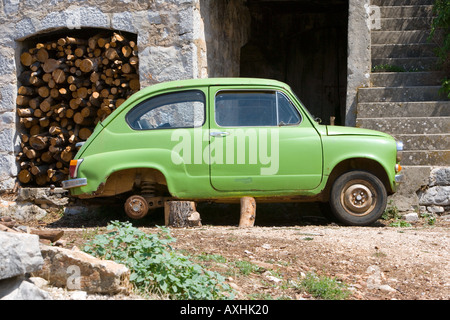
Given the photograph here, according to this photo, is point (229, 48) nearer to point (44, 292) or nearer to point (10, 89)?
point (10, 89)

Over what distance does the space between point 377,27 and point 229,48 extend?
2222mm


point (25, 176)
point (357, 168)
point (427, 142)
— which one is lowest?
point (25, 176)

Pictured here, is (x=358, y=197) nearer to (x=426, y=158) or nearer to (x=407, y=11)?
(x=426, y=158)

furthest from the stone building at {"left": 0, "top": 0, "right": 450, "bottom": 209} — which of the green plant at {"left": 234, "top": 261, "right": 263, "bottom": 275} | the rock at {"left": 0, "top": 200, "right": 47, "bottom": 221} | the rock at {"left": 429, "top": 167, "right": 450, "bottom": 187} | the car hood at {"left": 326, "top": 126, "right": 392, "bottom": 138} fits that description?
the green plant at {"left": 234, "top": 261, "right": 263, "bottom": 275}

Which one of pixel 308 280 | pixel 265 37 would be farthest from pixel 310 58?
pixel 308 280

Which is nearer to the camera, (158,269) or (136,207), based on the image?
(158,269)

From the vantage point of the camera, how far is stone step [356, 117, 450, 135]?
8977 millimetres

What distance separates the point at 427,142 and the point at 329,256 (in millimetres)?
3434

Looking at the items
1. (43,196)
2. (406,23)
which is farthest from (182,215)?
(406,23)

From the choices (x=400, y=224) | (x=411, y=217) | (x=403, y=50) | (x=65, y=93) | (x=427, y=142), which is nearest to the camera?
(x=400, y=224)

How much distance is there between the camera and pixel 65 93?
369 inches

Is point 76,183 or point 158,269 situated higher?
point 76,183

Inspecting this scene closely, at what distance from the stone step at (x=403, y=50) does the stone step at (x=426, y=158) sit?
6.50ft

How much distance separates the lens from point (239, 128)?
7.64 m
